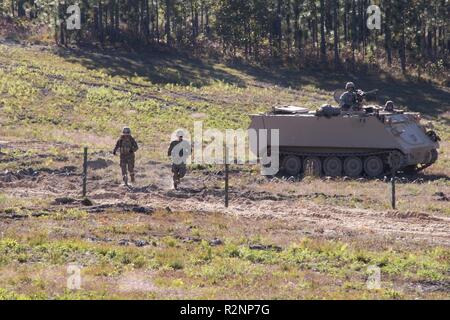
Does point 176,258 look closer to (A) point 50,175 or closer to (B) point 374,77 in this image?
(A) point 50,175

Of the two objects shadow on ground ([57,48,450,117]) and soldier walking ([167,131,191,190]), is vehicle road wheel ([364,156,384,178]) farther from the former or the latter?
shadow on ground ([57,48,450,117])

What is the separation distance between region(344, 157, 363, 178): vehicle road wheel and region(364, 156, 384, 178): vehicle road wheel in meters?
0.21

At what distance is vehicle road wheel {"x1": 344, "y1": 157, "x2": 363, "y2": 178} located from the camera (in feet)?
99.5

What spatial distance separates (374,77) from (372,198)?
1729 inches

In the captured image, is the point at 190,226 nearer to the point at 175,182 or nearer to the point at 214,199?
the point at 214,199

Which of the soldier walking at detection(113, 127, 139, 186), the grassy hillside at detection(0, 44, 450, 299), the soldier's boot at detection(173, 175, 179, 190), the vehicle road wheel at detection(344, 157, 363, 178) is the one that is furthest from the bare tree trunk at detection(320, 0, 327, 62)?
the soldier's boot at detection(173, 175, 179, 190)

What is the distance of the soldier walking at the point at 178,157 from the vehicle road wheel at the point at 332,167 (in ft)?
20.9

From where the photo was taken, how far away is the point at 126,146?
85.8 feet

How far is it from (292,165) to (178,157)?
268 inches

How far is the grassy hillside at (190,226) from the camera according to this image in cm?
1442

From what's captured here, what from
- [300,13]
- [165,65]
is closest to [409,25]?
[300,13]

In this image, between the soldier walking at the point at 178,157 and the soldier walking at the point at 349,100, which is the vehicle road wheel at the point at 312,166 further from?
the soldier walking at the point at 178,157

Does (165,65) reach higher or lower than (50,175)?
higher

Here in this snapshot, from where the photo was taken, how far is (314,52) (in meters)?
74.2
